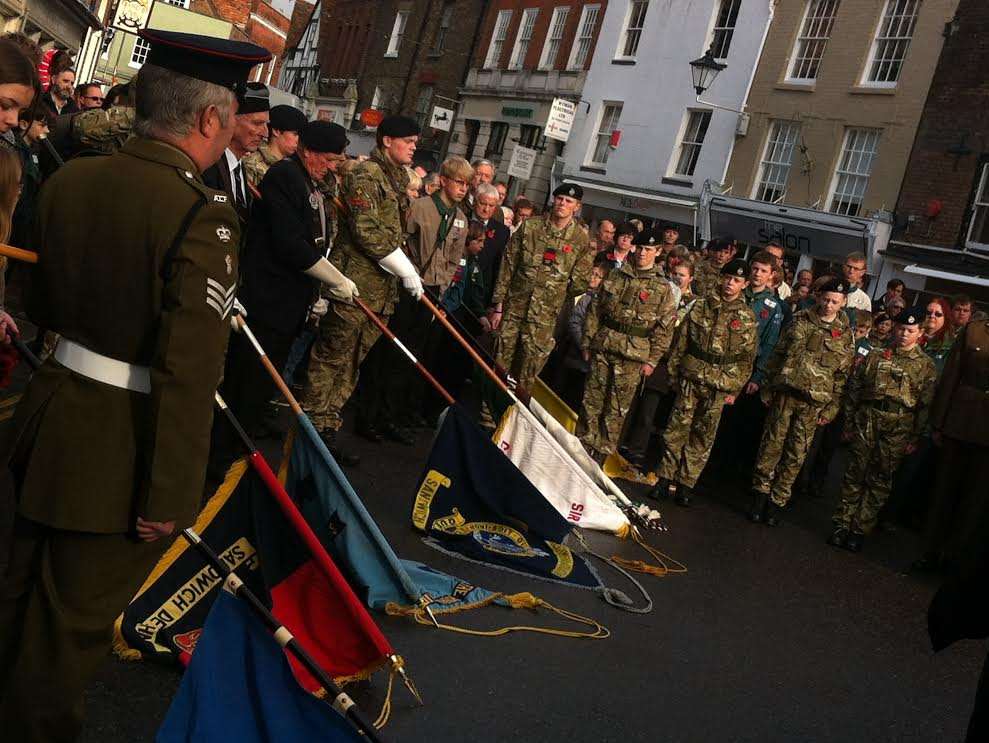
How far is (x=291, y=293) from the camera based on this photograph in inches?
289

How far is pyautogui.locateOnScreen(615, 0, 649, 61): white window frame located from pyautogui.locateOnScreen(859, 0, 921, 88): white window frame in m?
9.98

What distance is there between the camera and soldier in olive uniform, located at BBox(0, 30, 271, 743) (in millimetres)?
3320

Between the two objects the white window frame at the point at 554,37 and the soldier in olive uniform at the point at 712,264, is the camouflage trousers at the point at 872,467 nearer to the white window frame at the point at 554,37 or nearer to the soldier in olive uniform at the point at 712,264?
the soldier in olive uniform at the point at 712,264

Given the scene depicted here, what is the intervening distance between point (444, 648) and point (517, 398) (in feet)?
11.6

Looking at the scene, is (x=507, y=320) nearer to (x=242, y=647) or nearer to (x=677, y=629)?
(x=677, y=629)

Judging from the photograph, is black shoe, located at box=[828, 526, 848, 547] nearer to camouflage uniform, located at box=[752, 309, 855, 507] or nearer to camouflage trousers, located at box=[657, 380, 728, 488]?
camouflage uniform, located at box=[752, 309, 855, 507]

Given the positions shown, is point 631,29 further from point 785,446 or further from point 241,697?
point 241,697

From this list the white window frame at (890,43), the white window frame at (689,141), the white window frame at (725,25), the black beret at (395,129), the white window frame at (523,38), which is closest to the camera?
the black beret at (395,129)

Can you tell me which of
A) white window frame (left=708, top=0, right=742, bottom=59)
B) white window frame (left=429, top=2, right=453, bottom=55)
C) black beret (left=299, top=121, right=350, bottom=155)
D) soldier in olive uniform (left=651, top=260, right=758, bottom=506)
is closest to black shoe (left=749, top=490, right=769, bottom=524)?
soldier in olive uniform (left=651, top=260, right=758, bottom=506)

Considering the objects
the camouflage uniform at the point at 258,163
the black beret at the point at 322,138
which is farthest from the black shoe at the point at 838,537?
the camouflage uniform at the point at 258,163

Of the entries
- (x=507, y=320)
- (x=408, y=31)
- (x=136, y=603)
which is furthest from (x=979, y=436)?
(x=408, y=31)

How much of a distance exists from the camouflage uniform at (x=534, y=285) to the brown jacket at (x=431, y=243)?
0.84 m

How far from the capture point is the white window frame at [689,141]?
100 feet

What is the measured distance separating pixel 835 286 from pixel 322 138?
5209 mm
